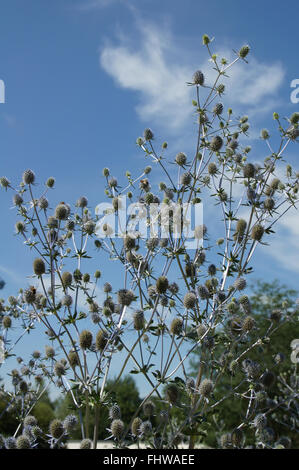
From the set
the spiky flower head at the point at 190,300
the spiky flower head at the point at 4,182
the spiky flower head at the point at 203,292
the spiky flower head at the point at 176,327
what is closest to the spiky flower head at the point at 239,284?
the spiky flower head at the point at 203,292

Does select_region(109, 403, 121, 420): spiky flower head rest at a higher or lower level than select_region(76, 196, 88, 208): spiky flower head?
lower

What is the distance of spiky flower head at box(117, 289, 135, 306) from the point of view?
18.5ft

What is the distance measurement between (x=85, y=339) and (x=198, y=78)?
3.91 metres

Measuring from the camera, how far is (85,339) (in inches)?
225

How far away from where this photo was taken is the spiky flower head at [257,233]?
6848 millimetres

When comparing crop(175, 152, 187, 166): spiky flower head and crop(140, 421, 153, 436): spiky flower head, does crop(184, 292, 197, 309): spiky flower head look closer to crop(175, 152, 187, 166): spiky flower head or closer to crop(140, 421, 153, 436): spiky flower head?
crop(140, 421, 153, 436): spiky flower head

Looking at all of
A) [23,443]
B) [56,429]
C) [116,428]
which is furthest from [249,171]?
[23,443]

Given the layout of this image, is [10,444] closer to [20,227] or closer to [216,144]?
[20,227]

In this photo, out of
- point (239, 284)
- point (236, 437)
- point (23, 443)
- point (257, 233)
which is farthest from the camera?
point (257, 233)

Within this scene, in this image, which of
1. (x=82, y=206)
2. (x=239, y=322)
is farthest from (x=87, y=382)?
(x=82, y=206)

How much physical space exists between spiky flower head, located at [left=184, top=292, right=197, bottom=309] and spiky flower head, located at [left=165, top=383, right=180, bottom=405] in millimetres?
1030

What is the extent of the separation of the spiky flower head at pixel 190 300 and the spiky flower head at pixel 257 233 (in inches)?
49.7

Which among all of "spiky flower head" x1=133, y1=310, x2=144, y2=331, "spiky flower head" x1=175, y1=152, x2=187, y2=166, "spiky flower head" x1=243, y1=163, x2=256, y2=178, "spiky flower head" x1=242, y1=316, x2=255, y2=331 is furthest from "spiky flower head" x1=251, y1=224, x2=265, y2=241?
"spiky flower head" x1=133, y1=310, x2=144, y2=331
